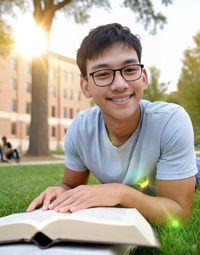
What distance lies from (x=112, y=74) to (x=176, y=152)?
0.60 meters

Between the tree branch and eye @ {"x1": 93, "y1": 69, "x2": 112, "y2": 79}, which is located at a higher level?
the tree branch

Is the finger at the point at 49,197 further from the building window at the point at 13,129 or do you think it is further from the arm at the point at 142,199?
the building window at the point at 13,129

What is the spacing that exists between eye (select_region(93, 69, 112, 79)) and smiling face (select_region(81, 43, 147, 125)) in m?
0.02

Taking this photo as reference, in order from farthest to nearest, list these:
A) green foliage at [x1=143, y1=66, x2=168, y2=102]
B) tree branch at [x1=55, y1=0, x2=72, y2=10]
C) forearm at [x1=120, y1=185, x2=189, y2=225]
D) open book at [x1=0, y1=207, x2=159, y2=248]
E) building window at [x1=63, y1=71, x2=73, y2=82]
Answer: building window at [x1=63, y1=71, x2=73, y2=82] → green foliage at [x1=143, y1=66, x2=168, y2=102] → tree branch at [x1=55, y1=0, x2=72, y2=10] → forearm at [x1=120, y1=185, x2=189, y2=225] → open book at [x1=0, y1=207, x2=159, y2=248]

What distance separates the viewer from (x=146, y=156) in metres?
2.63

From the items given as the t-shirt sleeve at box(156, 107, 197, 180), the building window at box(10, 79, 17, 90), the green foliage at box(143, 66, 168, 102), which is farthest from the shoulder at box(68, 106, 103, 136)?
the building window at box(10, 79, 17, 90)

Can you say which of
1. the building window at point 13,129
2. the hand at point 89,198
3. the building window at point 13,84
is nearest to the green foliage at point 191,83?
the hand at point 89,198

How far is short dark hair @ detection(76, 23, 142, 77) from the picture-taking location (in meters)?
2.55

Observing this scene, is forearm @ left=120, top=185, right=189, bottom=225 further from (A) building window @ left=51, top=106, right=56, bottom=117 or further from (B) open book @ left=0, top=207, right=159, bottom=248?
(A) building window @ left=51, top=106, right=56, bottom=117

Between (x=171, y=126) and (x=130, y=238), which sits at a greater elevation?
(x=171, y=126)

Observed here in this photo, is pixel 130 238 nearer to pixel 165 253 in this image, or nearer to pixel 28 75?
pixel 165 253

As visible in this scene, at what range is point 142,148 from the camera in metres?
2.64

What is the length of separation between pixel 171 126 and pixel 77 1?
20.7 metres

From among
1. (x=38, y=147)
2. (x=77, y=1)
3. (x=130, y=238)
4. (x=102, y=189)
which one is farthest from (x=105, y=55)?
(x=77, y=1)
